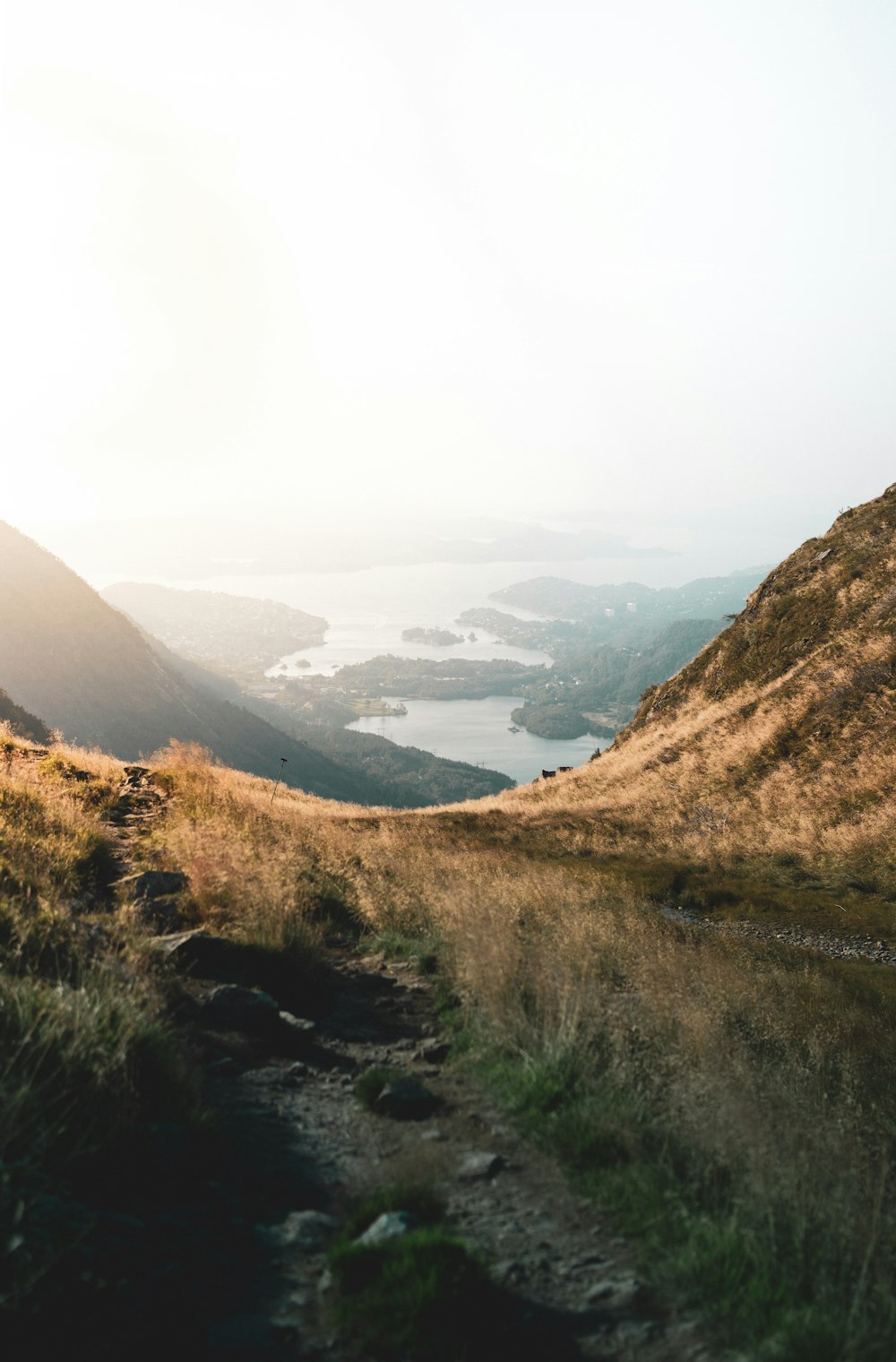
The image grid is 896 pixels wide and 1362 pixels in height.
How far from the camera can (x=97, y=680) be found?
159 meters

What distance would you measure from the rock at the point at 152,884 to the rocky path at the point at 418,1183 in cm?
319

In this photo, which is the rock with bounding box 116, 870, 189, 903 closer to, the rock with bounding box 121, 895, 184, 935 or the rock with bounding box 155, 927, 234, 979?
the rock with bounding box 121, 895, 184, 935

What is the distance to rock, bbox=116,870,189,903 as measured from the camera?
9859 millimetres

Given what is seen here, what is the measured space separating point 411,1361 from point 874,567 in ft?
134

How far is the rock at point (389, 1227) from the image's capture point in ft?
14.9

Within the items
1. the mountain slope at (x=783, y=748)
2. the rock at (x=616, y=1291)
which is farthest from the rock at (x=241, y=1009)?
the mountain slope at (x=783, y=748)

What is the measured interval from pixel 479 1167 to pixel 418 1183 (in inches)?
22.5

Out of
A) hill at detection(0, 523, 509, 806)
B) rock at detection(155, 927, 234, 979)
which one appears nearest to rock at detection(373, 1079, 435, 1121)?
rock at detection(155, 927, 234, 979)

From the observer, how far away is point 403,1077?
22.1ft

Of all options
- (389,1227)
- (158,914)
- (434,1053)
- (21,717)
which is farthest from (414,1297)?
(21,717)

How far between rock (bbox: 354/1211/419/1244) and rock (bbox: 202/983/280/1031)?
3058 mm

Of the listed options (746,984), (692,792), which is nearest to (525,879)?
(746,984)

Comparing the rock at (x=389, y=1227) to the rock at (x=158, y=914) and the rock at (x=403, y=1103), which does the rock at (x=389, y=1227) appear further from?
the rock at (x=158, y=914)

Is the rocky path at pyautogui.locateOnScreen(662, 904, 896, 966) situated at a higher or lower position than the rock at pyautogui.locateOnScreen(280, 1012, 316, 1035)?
lower
